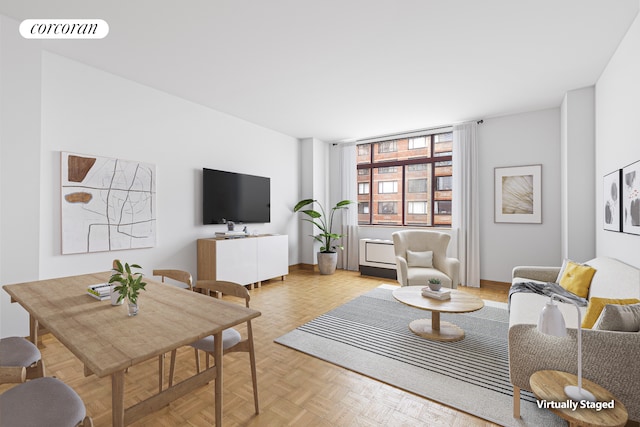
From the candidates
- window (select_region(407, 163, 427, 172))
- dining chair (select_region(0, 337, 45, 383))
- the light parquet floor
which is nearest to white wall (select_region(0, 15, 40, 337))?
the light parquet floor

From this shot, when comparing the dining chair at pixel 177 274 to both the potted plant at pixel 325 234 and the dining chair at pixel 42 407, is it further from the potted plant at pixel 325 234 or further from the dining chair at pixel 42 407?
the potted plant at pixel 325 234

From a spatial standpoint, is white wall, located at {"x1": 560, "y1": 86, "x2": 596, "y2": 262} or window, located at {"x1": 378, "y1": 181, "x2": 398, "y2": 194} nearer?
white wall, located at {"x1": 560, "y1": 86, "x2": 596, "y2": 262}

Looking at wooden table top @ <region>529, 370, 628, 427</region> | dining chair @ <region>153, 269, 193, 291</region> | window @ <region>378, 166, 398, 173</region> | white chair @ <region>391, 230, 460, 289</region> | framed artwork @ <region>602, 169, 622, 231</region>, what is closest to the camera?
wooden table top @ <region>529, 370, 628, 427</region>

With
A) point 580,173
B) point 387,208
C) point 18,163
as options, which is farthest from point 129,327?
point 387,208

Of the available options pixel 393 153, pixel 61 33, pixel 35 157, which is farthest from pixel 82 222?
pixel 393 153

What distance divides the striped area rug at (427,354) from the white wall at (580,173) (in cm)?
130

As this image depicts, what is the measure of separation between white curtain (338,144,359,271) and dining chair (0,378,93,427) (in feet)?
17.5

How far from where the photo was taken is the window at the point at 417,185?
5.65 m

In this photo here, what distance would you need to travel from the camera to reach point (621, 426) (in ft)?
3.91

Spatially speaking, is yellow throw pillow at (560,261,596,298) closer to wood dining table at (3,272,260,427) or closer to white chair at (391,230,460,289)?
white chair at (391,230,460,289)

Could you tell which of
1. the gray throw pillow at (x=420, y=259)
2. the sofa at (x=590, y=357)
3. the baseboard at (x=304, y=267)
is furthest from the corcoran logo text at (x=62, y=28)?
the baseboard at (x=304, y=267)

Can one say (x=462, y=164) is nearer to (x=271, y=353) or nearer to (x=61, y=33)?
(x=271, y=353)

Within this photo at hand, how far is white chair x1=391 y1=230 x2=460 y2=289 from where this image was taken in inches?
150

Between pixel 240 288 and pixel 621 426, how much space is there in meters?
1.94
